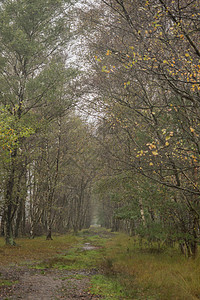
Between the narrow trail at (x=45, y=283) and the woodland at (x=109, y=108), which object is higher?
the woodland at (x=109, y=108)

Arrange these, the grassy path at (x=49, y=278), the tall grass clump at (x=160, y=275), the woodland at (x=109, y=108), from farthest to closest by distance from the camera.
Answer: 1. the woodland at (x=109, y=108)
2. the grassy path at (x=49, y=278)
3. the tall grass clump at (x=160, y=275)

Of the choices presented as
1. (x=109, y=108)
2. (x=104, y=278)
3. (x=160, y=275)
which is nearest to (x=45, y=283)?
(x=104, y=278)

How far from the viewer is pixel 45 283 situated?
8.17 meters

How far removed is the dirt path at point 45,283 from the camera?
22.6 ft

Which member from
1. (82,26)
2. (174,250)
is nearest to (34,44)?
(82,26)

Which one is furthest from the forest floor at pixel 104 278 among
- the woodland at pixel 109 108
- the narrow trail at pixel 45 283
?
the woodland at pixel 109 108

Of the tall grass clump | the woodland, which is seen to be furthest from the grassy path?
the woodland

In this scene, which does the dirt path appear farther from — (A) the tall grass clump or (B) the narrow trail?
(A) the tall grass clump

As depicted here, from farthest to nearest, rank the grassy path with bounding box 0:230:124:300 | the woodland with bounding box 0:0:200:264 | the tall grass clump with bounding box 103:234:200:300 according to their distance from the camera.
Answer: the woodland with bounding box 0:0:200:264, the grassy path with bounding box 0:230:124:300, the tall grass clump with bounding box 103:234:200:300

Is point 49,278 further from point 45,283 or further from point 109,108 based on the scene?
point 109,108

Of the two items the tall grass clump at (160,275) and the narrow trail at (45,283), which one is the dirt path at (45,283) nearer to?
Result: the narrow trail at (45,283)

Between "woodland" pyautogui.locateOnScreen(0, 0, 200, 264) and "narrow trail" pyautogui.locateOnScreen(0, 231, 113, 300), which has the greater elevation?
"woodland" pyautogui.locateOnScreen(0, 0, 200, 264)

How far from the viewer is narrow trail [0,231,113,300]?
22.6 feet

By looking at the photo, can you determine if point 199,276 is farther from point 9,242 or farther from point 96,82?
point 9,242
